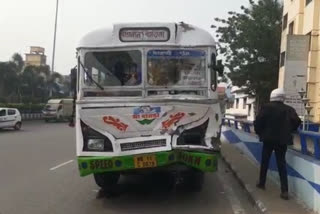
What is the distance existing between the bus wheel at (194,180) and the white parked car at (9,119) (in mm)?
26491

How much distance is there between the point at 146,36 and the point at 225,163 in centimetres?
673

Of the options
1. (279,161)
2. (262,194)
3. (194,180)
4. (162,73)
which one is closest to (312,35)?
(194,180)

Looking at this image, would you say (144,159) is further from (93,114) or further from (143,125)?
(93,114)

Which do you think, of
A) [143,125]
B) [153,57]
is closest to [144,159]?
[143,125]

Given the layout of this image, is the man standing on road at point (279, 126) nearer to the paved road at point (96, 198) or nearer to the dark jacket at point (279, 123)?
the dark jacket at point (279, 123)

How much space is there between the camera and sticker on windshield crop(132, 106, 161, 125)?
28.5 ft

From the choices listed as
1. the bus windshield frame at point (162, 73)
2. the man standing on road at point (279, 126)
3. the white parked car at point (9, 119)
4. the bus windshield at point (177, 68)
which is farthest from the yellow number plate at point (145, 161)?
the white parked car at point (9, 119)

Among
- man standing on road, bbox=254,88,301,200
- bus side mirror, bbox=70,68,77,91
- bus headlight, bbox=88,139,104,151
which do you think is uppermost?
bus side mirror, bbox=70,68,77,91

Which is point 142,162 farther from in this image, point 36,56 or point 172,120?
point 36,56

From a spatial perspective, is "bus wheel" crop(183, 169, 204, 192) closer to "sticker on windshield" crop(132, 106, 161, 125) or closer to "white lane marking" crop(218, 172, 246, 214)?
"white lane marking" crop(218, 172, 246, 214)

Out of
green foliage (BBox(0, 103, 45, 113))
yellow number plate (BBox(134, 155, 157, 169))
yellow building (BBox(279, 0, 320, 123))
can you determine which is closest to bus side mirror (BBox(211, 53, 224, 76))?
yellow number plate (BBox(134, 155, 157, 169))

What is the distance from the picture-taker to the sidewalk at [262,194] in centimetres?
789

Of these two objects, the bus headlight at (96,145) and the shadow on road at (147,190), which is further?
the shadow on road at (147,190)

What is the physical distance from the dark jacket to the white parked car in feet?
91.9
